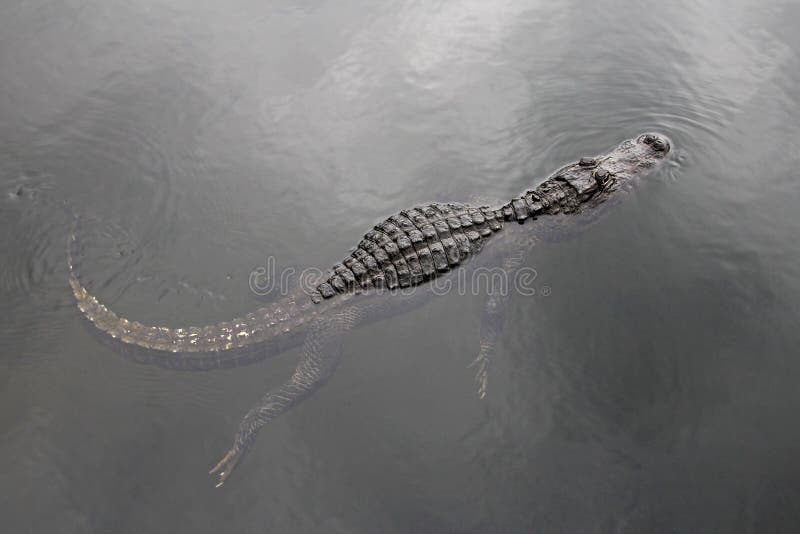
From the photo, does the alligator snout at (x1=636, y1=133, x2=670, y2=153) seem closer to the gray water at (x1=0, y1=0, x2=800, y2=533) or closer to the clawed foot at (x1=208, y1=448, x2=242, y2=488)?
the gray water at (x1=0, y1=0, x2=800, y2=533)

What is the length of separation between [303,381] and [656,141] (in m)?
4.89

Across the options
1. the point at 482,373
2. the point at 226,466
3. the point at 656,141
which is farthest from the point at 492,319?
the point at 656,141

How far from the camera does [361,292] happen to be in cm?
499

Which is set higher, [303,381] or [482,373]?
[482,373]

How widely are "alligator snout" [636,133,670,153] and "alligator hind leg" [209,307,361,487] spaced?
13.3 feet

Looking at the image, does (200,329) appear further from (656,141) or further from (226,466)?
(656,141)

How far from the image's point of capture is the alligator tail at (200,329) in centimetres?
454

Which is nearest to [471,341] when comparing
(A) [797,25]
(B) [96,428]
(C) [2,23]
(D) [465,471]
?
(D) [465,471]

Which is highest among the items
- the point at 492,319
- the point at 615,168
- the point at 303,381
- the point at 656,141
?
the point at 656,141

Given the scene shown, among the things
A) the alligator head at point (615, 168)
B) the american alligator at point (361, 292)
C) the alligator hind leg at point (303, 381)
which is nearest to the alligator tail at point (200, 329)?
the american alligator at point (361, 292)

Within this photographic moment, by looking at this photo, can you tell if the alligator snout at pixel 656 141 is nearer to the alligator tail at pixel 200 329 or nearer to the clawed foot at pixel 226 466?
the alligator tail at pixel 200 329

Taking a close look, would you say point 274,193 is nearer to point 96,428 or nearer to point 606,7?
point 96,428

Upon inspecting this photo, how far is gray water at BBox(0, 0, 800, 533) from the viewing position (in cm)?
412

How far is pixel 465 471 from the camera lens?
421 cm
